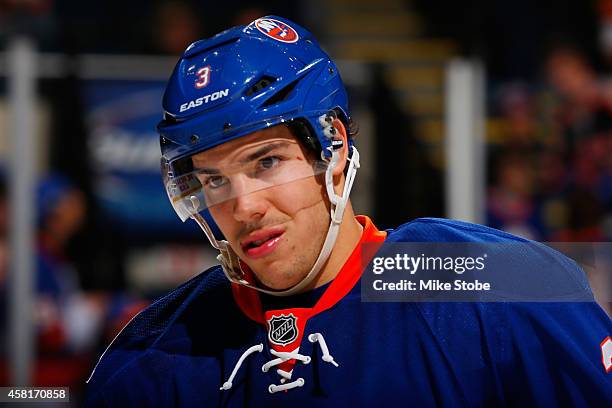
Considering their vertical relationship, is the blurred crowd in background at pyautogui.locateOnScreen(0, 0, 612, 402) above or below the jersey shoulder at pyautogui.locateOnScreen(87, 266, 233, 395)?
above

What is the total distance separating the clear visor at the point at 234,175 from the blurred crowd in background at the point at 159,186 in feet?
6.46

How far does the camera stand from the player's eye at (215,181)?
1631mm

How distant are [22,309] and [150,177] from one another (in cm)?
67

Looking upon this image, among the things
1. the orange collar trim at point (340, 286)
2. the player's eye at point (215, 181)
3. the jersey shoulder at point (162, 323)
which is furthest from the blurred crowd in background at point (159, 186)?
the player's eye at point (215, 181)

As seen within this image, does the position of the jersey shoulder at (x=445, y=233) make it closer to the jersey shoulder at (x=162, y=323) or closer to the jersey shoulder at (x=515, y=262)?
the jersey shoulder at (x=515, y=262)

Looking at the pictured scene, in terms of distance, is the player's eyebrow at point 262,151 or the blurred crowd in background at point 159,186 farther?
the blurred crowd in background at point 159,186

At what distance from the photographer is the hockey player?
1524 mm

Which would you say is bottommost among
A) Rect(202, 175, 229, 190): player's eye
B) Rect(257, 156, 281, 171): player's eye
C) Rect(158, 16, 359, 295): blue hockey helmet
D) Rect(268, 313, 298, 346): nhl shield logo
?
Rect(268, 313, 298, 346): nhl shield logo

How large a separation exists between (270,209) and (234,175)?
0.08 metres

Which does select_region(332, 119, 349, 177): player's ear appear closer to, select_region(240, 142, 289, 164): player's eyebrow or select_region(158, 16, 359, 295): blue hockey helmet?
select_region(158, 16, 359, 295): blue hockey helmet

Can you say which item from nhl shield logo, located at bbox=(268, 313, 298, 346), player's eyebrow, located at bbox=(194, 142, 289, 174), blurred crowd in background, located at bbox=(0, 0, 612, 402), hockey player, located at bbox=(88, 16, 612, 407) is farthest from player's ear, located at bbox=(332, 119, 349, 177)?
blurred crowd in background, located at bbox=(0, 0, 612, 402)

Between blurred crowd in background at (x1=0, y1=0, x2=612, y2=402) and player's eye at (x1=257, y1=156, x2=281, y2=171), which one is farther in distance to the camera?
blurred crowd in background at (x1=0, y1=0, x2=612, y2=402)

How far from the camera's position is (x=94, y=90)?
12.5 ft

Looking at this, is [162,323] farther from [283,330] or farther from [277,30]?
[277,30]
